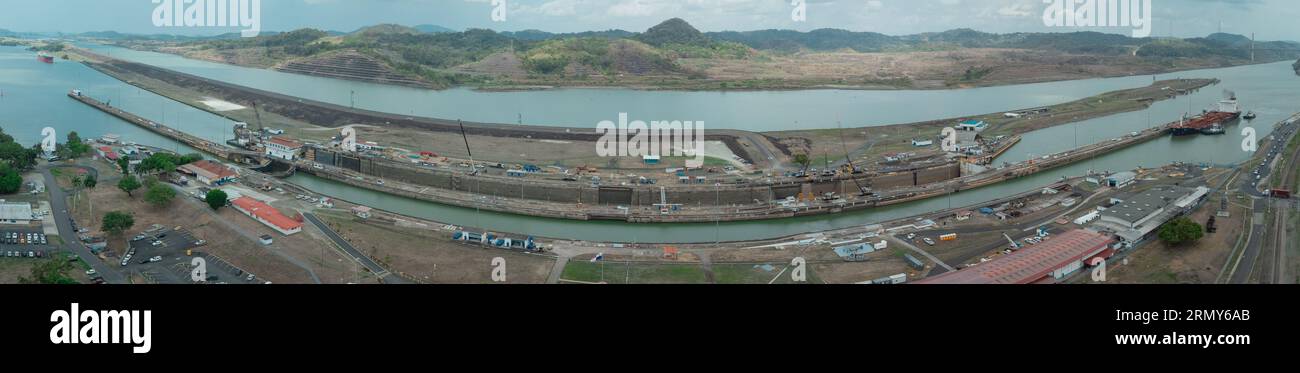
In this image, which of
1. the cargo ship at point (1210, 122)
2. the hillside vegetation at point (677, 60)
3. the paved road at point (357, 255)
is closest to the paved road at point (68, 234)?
the paved road at point (357, 255)

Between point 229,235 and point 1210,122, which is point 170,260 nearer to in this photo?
point 229,235

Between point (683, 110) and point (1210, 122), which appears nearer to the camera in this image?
point (1210, 122)

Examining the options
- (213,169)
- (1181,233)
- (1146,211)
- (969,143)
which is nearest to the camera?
(1181,233)

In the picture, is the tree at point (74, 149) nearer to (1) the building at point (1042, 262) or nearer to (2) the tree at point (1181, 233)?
(1) the building at point (1042, 262)

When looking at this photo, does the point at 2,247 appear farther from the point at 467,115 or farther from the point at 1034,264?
the point at 467,115

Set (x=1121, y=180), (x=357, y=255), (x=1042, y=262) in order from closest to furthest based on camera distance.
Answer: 1. (x=1042, y=262)
2. (x=357, y=255)
3. (x=1121, y=180)

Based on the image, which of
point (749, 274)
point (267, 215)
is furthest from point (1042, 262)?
point (267, 215)

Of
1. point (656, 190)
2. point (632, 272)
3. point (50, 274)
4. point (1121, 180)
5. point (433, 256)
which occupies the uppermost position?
point (1121, 180)
